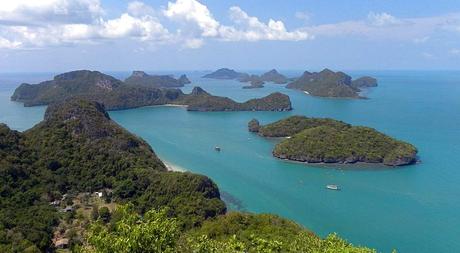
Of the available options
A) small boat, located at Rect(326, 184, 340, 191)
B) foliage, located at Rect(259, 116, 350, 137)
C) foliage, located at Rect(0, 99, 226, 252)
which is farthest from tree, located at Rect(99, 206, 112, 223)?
foliage, located at Rect(259, 116, 350, 137)

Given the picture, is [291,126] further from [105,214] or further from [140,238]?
[140,238]

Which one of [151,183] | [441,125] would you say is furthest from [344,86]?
[151,183]

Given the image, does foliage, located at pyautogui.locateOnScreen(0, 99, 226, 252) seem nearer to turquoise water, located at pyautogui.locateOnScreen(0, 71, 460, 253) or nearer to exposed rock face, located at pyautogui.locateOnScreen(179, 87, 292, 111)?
turquoise water, located at pyautogui.locateOnScreen(0, 71, 460, 253)

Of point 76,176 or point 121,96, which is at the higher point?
point 121,96

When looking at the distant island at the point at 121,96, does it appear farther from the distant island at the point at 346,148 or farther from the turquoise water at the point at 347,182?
the distant island at the point at 346,148

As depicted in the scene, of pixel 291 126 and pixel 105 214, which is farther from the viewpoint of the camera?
pixel 291 126

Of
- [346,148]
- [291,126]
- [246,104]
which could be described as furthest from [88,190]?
[246,104]

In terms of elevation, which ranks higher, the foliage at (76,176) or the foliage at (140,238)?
the foliage at (140,238)

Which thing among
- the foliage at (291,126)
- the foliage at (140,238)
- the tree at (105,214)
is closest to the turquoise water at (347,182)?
the foliage at (291,126)
